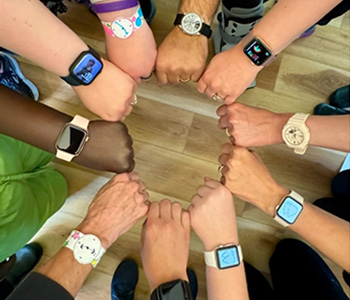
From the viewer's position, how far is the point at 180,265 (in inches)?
38.6

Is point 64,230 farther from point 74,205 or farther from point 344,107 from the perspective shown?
point 344,107

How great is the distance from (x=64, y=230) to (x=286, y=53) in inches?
44.3

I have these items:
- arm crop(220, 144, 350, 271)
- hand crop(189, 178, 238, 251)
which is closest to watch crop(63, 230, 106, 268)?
hand crop(189, 178, 238, 251)

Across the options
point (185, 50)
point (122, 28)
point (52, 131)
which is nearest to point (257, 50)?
point (185, 50)

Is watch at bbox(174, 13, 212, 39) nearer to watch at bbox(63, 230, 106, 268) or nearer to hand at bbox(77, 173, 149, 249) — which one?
hand at bbox(77, 173, 149, 249)

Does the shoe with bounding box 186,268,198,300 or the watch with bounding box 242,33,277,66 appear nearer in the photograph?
the watch with bounding box 242,33,277,66

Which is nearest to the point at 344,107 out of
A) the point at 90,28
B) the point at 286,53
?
the point at 286,53

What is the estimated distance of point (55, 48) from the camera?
0.87 meters

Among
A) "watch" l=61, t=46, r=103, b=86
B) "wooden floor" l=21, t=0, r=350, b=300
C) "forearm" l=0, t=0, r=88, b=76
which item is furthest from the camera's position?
"wooden floor" l=21, t=0, r=350, b=300

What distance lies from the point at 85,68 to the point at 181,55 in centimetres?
28

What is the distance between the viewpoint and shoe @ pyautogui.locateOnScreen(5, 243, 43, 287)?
1236mm

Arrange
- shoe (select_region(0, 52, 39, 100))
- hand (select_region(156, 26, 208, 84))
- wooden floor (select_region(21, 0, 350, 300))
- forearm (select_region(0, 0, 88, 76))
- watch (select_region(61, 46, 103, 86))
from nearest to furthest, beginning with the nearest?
forearm (select_region(0, 0, 88, 76)), watch (select_region(61, 46, 103, 86)), hand (select_region(156, 26, 208, 84)), shoe (select_region(0, 52, 39, 100)), wooden floor (select_region(21, 0, 350, 300))

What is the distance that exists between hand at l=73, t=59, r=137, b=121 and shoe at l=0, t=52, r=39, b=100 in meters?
0.38

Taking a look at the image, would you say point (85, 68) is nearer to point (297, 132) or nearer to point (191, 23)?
point (191, 23)
